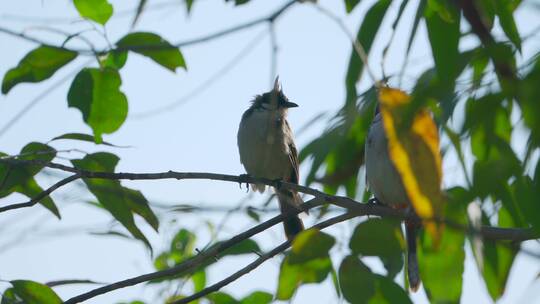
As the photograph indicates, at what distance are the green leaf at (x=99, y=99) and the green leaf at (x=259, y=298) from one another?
0.75m

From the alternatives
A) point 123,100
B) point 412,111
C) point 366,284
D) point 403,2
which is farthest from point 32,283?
point 412,111

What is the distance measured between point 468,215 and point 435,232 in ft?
0.54

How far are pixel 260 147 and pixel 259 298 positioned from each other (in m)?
4.16

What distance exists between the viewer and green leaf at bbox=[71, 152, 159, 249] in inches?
122

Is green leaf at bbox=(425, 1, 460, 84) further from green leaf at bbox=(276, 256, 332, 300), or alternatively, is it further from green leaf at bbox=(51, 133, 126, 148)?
green leaf at bbox=(51, 133, 126, 148)

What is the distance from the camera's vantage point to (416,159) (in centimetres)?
167

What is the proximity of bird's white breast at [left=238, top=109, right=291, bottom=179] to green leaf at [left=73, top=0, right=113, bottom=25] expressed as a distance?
417cm

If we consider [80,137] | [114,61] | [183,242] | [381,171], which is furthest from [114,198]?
[381,171]

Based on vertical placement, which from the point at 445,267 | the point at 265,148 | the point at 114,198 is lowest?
the point at 445,267

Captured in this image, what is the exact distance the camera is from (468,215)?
178 centimetres

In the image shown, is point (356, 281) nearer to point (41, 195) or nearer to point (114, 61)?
point (114, 61)

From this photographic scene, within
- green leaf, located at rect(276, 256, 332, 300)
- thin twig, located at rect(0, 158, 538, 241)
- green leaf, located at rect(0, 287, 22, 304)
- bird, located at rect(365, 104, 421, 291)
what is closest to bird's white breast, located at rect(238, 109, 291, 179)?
bird, located at rect(365, 104, 421, 291)

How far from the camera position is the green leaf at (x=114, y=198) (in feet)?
10.2

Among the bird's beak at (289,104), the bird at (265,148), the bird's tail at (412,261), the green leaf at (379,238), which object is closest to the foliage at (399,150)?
the green leaf at (379,238)
